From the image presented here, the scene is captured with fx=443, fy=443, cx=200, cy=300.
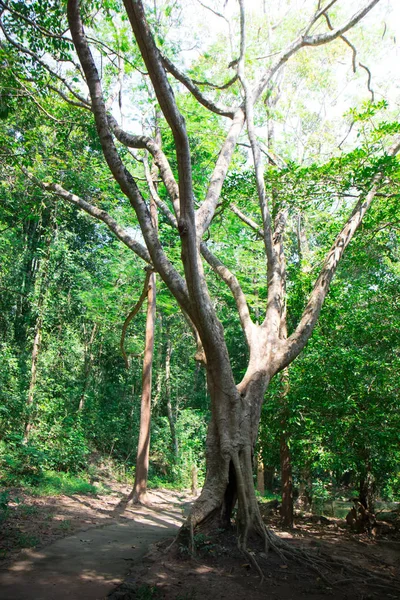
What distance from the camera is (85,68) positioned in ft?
15.9

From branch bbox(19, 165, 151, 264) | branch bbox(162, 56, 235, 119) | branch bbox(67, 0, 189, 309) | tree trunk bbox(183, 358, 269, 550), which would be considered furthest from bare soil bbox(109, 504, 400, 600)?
branch bbox(162, 56, 235, 119)

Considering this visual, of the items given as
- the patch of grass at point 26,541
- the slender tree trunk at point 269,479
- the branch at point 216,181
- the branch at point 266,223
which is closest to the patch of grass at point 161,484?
the slender tree trunk at point 269,479

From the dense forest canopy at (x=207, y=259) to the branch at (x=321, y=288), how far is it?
0.02m

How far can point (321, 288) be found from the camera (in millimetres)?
6793

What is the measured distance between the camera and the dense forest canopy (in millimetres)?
5531

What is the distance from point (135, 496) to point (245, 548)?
20.8 feet

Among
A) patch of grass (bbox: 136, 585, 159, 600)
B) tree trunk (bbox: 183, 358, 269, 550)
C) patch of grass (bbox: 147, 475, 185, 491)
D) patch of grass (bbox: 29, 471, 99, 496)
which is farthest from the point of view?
patch of grass (bbox: 147, 475, 185, 491)

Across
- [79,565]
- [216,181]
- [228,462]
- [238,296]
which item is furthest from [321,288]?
[79,565]

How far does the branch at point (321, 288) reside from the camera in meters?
6.48

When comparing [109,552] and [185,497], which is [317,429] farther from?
[185,497]

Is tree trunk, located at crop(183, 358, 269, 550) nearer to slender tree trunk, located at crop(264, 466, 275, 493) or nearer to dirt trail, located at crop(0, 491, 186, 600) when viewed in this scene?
dirt trail, located at crop(0, 491, 186, 600)

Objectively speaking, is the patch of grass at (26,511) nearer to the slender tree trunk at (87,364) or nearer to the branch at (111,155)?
the branch at (111,155)

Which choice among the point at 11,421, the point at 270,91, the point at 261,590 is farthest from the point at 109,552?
the point at 270,91

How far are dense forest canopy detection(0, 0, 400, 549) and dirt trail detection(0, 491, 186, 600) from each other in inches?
42.9
